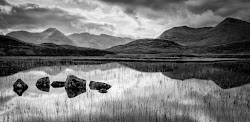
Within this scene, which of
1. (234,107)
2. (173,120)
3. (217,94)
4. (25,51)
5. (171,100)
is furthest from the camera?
(25,51)

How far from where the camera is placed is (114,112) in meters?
10.9

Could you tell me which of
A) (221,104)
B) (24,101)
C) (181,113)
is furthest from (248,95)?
(24,101)

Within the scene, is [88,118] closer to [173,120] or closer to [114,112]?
[114,112]

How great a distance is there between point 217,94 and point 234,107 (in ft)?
12.5

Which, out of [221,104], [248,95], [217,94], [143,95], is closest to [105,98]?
[143,95]

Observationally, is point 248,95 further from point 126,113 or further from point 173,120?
point 126,113

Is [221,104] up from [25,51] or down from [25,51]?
down

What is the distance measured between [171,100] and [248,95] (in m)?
6.85

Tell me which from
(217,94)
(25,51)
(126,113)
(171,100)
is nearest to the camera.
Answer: (126,113)

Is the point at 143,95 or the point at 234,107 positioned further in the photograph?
the point at 143,95

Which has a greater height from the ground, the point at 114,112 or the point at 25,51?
the point at 25,51

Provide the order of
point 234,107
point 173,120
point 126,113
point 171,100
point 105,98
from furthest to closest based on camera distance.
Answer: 1. point 105,98
2. point 171,100
3. point 234,107
4. point 126,113
5. point 173,120

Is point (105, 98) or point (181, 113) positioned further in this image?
point (105, 98)

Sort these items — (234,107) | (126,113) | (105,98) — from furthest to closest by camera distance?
(105,98), (234,107), (126,113)
